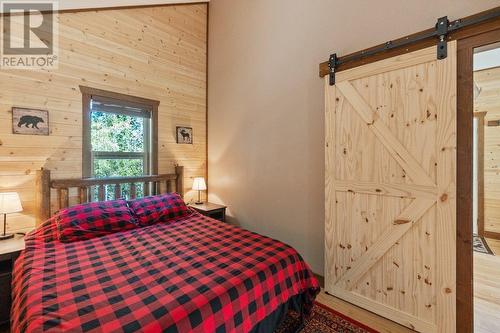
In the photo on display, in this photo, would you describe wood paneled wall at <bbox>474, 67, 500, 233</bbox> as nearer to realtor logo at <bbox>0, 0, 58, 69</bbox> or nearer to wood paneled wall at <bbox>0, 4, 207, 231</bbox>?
wood paneled wall at <bbox>0, 4, 207, 231</bbox>

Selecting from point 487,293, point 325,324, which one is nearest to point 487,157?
point 487,293

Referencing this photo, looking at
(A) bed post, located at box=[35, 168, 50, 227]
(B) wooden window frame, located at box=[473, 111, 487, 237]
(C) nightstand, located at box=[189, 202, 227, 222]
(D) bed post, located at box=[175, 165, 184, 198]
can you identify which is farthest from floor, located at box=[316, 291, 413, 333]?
(B) wooden window frame, located at box=[473, 111, 487, 237]

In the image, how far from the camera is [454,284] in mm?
1675

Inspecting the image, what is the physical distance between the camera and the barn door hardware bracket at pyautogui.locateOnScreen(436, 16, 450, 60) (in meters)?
1.67

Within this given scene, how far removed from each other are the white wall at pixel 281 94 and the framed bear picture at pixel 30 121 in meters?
1.95

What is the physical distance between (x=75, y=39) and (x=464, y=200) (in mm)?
3730

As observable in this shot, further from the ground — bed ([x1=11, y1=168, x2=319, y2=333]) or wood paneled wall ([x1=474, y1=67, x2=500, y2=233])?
wood paneled wall ([x1=474, y1=67, x2=500, y2=233])

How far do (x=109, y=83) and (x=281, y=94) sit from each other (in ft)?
6.42

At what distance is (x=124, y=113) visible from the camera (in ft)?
9.75

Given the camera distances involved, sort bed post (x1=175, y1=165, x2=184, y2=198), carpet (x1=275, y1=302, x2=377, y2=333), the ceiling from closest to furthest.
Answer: carpet (x1=275, y1=302, x2=377, y2=333), the ceiling, bed post (x1=175, y1=165, x2=184, y2=198)

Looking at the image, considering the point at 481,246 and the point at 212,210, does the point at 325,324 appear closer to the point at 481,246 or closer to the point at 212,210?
the point at 212,210

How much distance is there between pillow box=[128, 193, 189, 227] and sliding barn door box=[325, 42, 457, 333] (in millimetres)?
1606

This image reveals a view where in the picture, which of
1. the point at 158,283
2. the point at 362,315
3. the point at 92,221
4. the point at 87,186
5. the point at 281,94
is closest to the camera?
the point at 158,283

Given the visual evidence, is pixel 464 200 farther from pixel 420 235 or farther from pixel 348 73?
pixel 348 73
